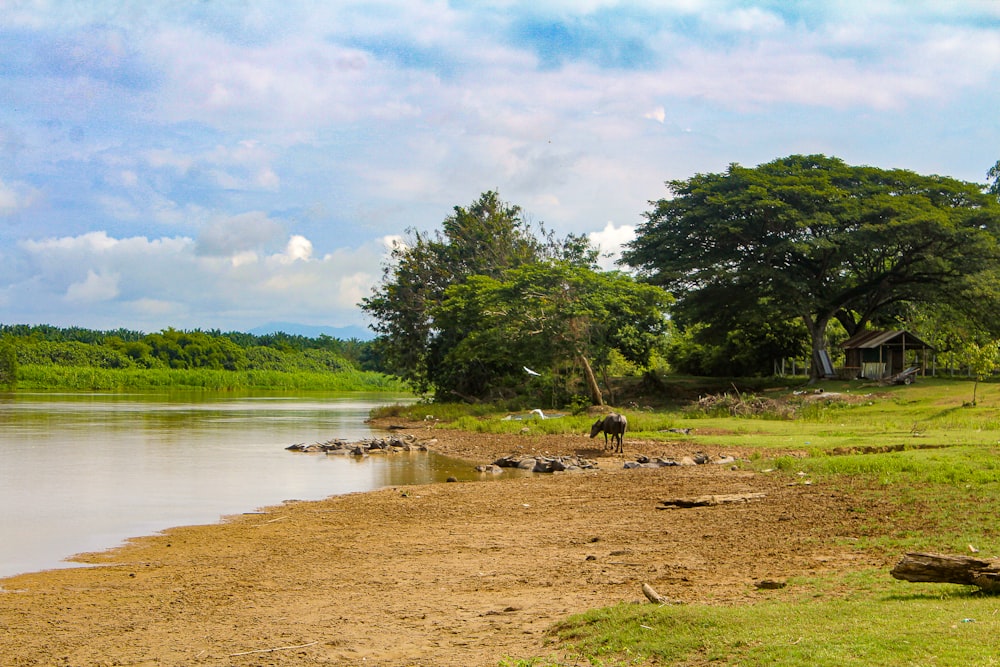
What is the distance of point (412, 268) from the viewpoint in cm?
5659

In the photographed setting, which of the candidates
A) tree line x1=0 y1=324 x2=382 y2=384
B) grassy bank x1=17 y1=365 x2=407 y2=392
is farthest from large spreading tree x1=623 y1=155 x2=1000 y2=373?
tree line x1=0 y1=324 x2=382 y2=384

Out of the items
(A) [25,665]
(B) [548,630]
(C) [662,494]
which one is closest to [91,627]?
(A) [25,665]

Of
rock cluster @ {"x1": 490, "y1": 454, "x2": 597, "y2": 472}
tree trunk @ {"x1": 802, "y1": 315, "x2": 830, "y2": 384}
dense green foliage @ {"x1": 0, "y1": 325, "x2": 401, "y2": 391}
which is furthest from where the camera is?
dense green foliage @ {"x1": 0, "y1": 325, "x2": 401, "y2": 391}

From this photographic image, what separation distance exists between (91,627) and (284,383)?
110m

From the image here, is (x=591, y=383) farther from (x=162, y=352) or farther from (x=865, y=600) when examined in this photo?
(x=162, y=352)

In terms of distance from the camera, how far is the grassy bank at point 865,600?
6.42 m

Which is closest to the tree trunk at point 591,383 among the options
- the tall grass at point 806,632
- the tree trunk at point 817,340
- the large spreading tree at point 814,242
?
the large spreading tree at point 814,242

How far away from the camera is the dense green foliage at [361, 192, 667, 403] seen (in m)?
41.0

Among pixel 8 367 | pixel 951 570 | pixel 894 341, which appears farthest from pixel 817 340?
pixel 8 367

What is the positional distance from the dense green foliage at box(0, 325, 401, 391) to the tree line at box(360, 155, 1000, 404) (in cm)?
4607

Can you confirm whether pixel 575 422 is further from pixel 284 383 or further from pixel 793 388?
pixel 284 383

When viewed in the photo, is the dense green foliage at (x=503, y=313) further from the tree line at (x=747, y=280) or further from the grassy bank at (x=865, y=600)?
the grassy bank at (x=865, y=600)

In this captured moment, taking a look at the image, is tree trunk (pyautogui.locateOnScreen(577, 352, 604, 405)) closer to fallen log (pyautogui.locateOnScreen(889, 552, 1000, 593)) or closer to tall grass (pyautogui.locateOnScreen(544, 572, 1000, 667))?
tall grass (pyautogui.locateOnScreen(544, 572, 1000, 667))

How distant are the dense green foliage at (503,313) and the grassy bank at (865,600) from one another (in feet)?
57.4
